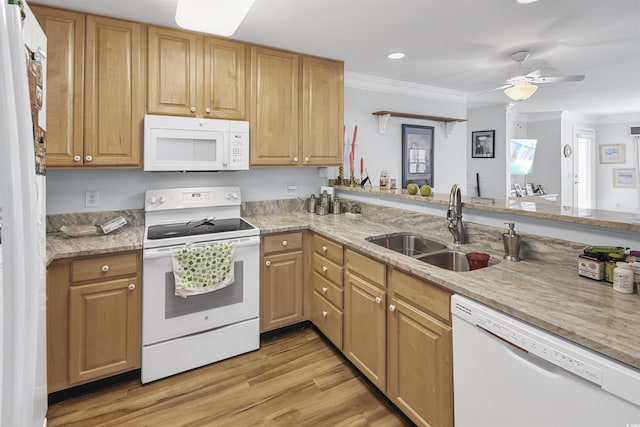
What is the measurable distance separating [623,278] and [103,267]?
2.48 meters

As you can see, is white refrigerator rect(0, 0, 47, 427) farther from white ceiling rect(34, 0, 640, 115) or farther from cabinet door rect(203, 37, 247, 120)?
cabinet door rect(203, 37, 247, 120)

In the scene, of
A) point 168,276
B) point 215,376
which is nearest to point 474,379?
point 215,376

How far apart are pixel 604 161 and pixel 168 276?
906cm

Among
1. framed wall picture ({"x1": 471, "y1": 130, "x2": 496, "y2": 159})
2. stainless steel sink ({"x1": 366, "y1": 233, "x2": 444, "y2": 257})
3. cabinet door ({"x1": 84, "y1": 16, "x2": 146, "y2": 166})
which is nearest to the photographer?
cabinet door ({"x1": 84, "y1": 16, "x2": 146, "y2": 166})

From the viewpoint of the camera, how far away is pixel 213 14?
72.2 inches

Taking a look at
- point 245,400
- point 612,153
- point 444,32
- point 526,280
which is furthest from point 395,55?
point 612,153

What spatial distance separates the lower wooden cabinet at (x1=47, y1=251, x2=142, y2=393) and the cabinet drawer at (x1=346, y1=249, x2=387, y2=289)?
131 cm

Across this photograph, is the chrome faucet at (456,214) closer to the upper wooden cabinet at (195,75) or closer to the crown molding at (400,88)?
the upper wooden cabinet at (195,75)

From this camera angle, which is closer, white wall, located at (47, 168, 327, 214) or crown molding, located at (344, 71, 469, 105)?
white wall, located at (47, 168, 327, 214)

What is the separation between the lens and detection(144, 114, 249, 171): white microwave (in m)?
2.24

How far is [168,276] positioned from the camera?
207cm

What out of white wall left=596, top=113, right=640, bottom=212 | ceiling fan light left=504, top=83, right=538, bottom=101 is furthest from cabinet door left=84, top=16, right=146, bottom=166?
white wall left=596, top=113, right=640, bottom=212

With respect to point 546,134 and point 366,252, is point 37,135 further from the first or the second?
point 546,134

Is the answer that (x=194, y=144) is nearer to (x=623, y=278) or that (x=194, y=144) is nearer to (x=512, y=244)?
(x=512, y=244)
